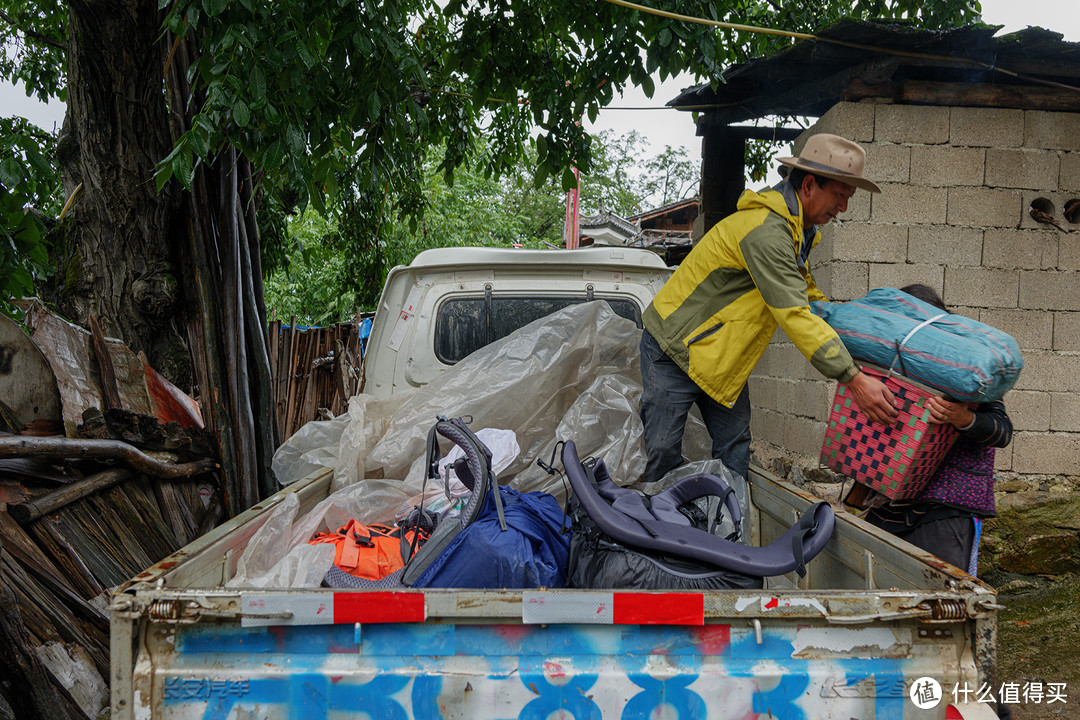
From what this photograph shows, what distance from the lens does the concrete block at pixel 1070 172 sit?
487 centimetres

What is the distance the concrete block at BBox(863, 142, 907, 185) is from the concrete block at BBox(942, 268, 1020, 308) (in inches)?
28.1

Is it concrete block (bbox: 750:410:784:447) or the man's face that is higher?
the man's face

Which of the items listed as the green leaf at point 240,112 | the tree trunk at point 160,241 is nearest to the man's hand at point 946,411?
the green leaf at point 240,112

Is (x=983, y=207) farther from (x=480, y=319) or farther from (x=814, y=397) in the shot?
(x=480, y=319)

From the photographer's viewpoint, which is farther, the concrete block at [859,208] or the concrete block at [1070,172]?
the concrete block at [1070,172]

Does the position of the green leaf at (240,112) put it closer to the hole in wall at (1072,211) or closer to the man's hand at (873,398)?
the man's hand at (873,398)

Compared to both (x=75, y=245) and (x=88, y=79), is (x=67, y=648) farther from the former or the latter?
(x=88, y=79)

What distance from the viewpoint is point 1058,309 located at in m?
4.86

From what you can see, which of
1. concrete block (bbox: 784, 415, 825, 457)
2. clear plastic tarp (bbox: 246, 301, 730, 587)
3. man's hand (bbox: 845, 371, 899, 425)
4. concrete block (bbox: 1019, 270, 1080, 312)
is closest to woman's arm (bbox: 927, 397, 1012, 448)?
man's hand (bbox: 845, 371, 899, 425)

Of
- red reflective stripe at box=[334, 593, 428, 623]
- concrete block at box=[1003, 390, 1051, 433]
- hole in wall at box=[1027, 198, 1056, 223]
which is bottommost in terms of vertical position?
red reflective stripe at box=[334, 593, 428, 623]

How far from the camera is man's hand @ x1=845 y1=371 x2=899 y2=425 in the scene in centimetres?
256

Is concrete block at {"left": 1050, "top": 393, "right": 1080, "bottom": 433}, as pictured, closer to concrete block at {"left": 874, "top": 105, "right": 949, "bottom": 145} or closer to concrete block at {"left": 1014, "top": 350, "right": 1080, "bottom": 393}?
concrete block at {"left": 1014, "top": 350, "right": 1080, "bottom": 393}

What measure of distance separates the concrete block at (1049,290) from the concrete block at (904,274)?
0.57 metres

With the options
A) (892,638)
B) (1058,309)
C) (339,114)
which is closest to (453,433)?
(892,638)
